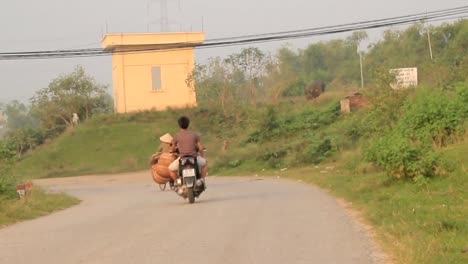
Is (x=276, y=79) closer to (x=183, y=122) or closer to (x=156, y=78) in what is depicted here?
(x=156, y=78)

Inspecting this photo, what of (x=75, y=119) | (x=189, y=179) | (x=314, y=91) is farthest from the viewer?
(x=75, y=119)

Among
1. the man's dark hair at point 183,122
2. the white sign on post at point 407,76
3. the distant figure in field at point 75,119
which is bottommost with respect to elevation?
the man's dark hair at point 183,122

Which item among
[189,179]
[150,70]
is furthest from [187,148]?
[150,70]

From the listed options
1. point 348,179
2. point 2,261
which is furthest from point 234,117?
point 2,261

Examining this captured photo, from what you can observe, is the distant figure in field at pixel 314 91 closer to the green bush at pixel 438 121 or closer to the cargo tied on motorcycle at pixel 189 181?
the green bush at pixel 438 121

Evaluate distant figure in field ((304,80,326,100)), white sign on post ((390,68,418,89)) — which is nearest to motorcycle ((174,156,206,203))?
white sign on post ((390,68,418,89))

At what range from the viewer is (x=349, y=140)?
115 feet

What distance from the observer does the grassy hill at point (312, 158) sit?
10.4 metres

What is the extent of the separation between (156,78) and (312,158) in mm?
25713

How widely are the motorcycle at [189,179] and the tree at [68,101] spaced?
4817 cm

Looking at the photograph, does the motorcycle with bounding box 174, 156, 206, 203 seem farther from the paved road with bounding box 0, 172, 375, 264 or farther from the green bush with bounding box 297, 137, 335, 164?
the green bush with bounding box 297, 137, 335, 164

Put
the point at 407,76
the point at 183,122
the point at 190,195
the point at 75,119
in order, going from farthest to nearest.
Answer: the point at 75,119 → the point at 407,76 → the point at 183,122 → the point at 190,195

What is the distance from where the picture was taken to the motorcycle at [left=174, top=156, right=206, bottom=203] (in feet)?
55.0

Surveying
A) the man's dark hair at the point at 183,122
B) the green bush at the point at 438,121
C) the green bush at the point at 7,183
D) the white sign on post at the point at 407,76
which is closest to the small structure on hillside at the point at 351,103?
the white sign on post at the point at 407,76
